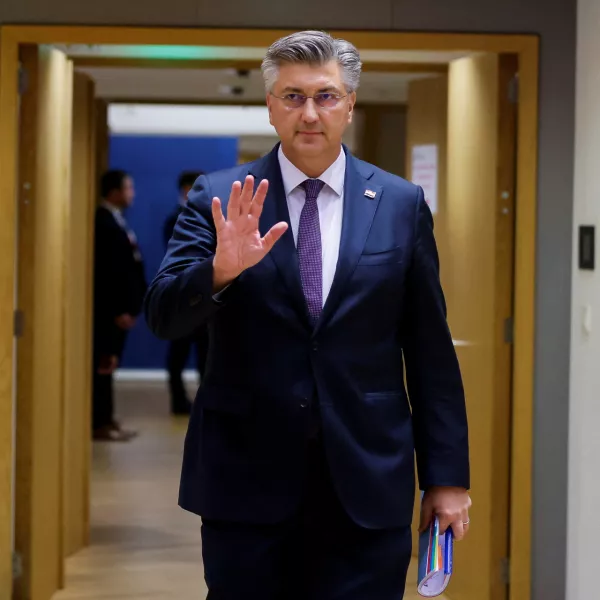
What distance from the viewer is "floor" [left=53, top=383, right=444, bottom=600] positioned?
15.5 feet

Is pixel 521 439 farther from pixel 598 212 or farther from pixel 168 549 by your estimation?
pixel 168 549

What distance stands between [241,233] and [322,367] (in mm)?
319

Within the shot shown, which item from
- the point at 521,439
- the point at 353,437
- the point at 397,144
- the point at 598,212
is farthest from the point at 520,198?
the point at 397,144

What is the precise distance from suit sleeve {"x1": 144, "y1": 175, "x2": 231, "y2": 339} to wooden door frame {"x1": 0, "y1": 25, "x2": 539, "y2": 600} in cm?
179

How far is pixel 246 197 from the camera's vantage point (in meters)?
1.94

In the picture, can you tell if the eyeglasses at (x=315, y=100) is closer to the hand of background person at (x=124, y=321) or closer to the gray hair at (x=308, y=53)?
the gray hair at (x=308, y=53)

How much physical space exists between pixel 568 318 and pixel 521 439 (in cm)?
43

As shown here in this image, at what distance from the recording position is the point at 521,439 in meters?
3.95

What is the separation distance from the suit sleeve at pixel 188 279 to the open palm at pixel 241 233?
0.12 ft

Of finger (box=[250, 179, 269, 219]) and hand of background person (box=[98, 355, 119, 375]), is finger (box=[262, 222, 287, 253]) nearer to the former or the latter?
finger (box=[250, 179, 269, 219])

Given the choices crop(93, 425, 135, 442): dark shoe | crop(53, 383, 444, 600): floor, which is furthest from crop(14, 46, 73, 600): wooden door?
crop(93, 425, 135, 442): dark shoe

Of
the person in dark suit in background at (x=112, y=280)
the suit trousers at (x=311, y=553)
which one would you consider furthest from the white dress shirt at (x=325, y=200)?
the person in dark suit in background at (x=112, y=280)

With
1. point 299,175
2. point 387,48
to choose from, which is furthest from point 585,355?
point 299,175

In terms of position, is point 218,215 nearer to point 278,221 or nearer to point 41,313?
point 278,221
